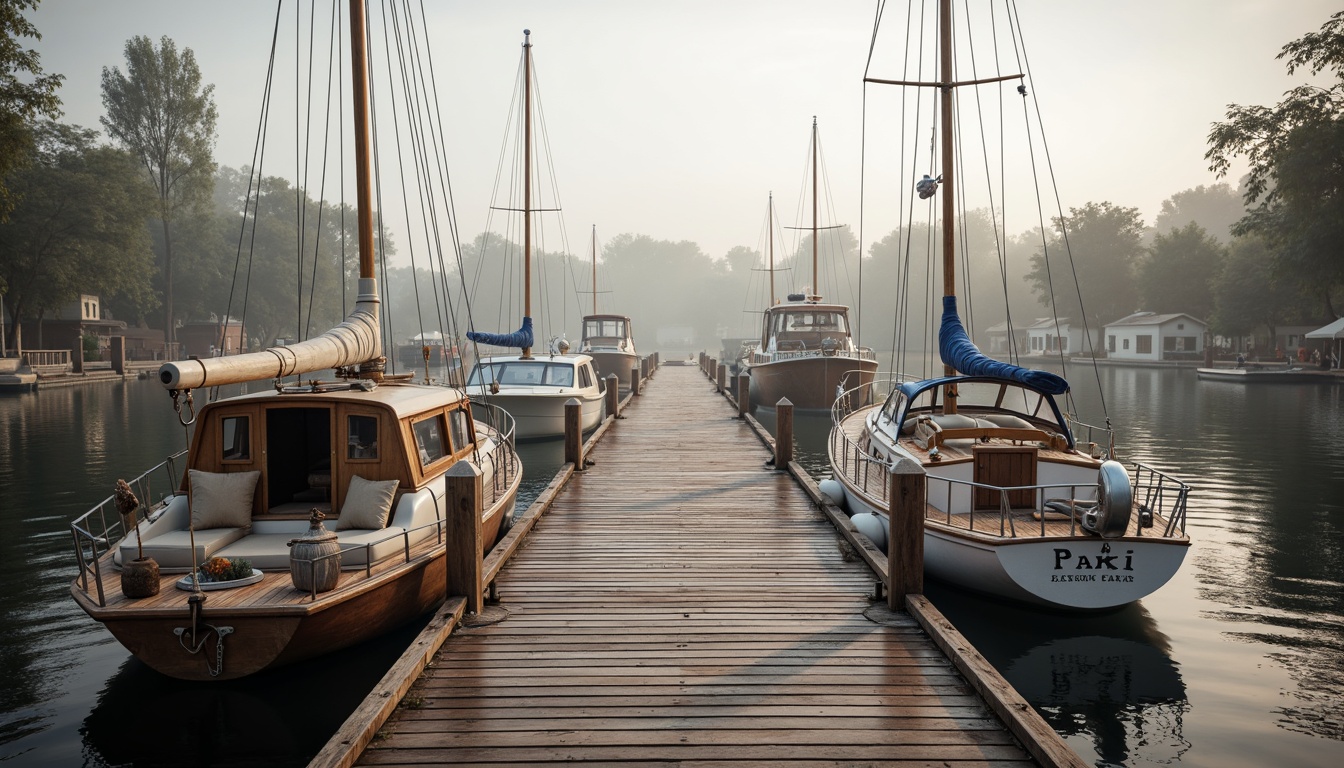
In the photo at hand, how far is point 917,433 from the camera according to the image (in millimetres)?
12484

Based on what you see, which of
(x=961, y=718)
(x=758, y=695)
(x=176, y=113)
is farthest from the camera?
(x=176, y=113)

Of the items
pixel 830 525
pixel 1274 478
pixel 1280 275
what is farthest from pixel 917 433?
pixel 1280 275

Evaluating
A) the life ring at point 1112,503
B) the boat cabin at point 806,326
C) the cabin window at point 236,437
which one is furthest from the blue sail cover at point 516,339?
the life ring at point 1112,503

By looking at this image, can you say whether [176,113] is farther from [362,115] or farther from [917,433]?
[917,433]

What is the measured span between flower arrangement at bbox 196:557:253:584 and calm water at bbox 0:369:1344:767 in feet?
3.43

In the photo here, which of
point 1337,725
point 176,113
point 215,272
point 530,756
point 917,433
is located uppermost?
point 176,113

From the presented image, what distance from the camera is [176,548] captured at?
7.84m

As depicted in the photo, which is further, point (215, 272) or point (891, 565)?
point (215, 272)

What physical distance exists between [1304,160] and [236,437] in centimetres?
4957

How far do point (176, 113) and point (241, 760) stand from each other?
218ft

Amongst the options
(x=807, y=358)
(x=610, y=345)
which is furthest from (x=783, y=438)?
(x=610, y=345)

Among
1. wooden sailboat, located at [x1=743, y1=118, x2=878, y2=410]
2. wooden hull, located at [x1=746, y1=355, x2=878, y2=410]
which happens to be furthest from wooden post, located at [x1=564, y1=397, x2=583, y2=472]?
wooden hull, located at [x1=746, y1=355, x2=878, y2=410]

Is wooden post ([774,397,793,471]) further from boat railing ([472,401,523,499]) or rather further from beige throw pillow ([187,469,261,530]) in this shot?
beige throw pillow ([187,469,261,530])

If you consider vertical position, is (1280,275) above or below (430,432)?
above
